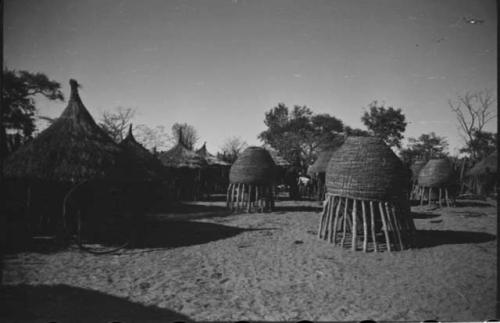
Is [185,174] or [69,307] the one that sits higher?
[185,174]

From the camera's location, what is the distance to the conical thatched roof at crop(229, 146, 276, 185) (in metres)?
13.1

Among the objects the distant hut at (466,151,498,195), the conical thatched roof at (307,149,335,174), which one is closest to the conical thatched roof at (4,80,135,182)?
the conical thatched roof at (307,149,335,174)

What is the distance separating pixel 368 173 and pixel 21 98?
1274 cm

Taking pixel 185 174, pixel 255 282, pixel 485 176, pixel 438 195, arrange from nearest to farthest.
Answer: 1. pixel 255 282
2. pixel 438 195
3. pixel 185 174
4. pixel 485 176

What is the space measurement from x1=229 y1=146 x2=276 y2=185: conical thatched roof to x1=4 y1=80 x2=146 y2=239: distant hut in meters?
6.20

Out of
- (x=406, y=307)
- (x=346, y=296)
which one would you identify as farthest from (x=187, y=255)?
(x=406, y=307)

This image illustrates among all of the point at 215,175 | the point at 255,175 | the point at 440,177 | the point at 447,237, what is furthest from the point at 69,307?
the point at 215,175

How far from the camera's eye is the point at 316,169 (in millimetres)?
19016

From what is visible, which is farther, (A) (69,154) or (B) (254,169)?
(B) (254,169)

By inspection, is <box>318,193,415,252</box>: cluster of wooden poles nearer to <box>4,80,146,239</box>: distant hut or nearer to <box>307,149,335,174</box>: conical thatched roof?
<box>4,80,146,239</box>: distant hut

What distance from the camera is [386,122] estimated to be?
31.7m

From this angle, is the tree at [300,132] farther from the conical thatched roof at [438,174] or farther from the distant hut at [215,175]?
the conical thatched roof at [438,174]

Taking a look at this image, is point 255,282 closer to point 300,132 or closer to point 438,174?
point 438,174

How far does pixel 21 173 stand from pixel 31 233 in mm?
1775
